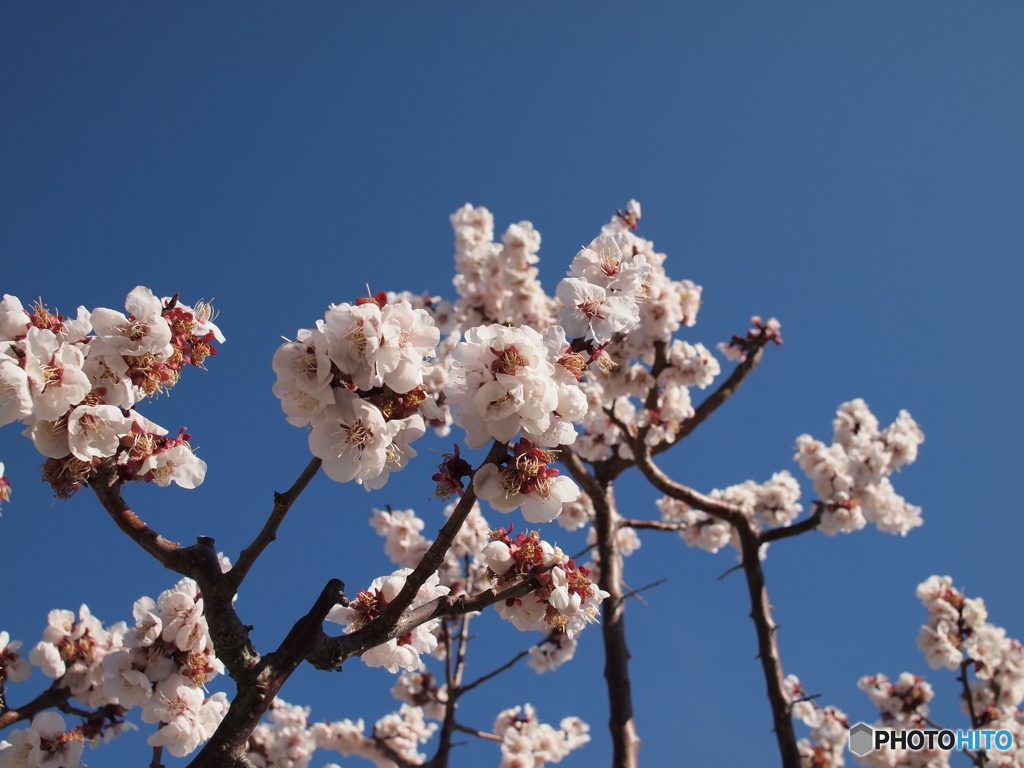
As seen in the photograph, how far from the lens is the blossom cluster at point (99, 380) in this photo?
80.0 inches

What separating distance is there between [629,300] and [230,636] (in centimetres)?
166

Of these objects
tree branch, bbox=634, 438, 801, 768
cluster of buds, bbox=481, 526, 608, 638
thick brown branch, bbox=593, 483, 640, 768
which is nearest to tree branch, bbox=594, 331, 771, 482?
tree branch, bbox=634, 438, 801, 768

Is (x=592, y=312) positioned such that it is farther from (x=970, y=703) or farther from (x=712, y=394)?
(x=970, y=703)

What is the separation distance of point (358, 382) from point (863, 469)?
7.12 m

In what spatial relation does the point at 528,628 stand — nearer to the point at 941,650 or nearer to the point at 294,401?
the point at 294,401

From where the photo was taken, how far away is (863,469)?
738 centimetres

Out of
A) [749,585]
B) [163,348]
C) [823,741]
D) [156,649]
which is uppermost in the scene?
[749,585]

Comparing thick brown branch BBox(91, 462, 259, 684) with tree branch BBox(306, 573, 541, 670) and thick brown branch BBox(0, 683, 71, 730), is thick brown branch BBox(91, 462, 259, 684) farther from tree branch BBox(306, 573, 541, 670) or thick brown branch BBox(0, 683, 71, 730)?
thick brown branch BBox(0, 683, 71, 730)

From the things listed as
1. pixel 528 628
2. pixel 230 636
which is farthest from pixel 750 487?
pixel 230 636

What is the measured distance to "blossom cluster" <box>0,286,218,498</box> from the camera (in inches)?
80.0

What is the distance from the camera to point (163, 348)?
2.23m

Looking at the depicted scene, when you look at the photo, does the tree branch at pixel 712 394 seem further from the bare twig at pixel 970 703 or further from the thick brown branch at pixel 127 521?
the thick brown branch at pixel 127 521

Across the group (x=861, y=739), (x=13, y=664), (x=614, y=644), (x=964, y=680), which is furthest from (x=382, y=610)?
(x=861, y=739)

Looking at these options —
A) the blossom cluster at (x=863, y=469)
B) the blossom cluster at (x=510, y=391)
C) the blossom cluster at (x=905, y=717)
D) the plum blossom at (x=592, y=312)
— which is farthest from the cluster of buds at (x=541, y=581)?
the blossom cluster at (x=905, y=717)
